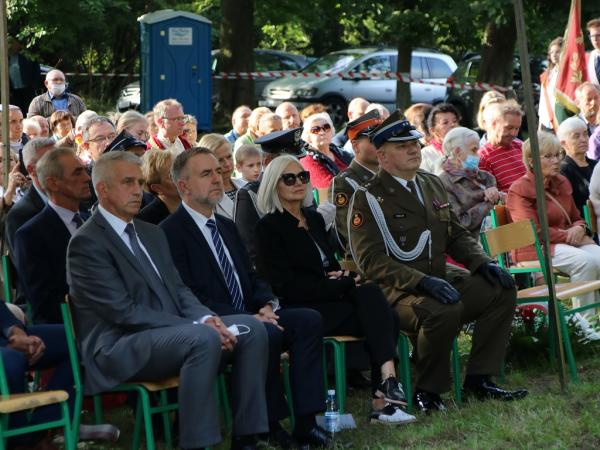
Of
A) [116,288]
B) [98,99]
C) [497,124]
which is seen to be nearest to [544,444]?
[116,288]

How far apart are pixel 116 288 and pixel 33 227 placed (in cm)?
96

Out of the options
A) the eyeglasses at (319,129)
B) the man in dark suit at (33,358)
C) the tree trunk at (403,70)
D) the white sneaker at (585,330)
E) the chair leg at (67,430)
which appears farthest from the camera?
the tree trunk at (403,70)

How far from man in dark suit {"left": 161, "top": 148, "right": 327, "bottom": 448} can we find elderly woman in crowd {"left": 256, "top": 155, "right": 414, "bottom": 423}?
271mm

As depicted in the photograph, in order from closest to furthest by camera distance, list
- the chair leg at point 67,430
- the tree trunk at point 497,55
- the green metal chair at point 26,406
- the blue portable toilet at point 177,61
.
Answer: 1. the green metal chair at point 26,406
2. the chair leg at point 67,430
3. the blue portable toilet at point 177,61
4. the tree trunk at point 497,55

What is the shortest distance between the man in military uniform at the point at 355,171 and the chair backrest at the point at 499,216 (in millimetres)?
1016

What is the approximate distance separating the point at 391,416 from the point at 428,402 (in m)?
0.46

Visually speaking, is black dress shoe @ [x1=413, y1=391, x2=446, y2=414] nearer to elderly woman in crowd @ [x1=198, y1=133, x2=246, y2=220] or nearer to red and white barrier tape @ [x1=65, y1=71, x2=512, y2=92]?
elderly woman in crowd @ [x1=198, y1=133, x2=246, y2=220]

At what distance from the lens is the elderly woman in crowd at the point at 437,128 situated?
10.8 metres

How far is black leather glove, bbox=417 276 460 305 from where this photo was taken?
23.0 feet

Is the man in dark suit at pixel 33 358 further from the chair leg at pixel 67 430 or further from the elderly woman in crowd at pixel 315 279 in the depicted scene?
the elderly woman in crowd at pixel 315 279

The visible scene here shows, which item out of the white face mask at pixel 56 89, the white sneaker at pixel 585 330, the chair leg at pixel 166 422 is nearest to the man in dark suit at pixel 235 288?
the chair leg at pixel 166 422

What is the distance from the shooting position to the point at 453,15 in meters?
22.2

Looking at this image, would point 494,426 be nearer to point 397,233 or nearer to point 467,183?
point 397,233

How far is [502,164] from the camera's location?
1030 cm
